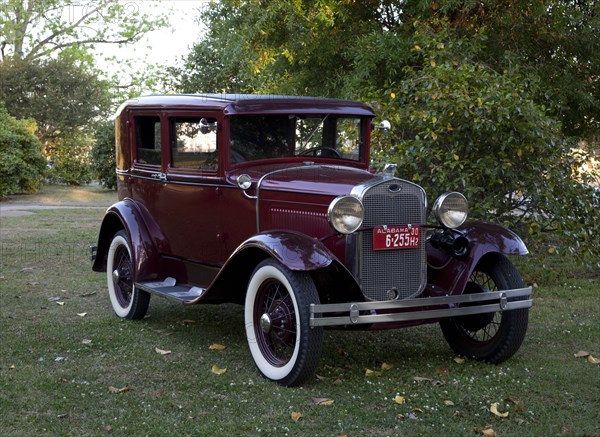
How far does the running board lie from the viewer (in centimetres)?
612

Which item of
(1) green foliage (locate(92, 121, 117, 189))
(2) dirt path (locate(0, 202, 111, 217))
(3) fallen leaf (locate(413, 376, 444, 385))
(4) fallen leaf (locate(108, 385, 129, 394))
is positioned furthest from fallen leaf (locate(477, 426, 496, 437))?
(1) green foliage (locate(92, 121, 117, 189))

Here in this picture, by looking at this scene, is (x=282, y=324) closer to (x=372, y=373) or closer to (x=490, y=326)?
(x=372, y=373)

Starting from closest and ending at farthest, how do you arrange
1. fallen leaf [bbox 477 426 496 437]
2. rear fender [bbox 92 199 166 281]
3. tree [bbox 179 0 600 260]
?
fallen leaf [bbox 477 426 496 437] → rear fender [bbox 92 199 166 281] → tree [bbox 179 0 600 260]

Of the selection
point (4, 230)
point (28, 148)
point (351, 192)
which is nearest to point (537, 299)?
point (351, 192)

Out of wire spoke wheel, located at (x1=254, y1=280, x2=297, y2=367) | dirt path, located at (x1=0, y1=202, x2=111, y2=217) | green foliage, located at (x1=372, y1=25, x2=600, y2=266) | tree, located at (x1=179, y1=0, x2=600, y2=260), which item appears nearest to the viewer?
wire spoke wheel, located at (x1=254, y1=280, x2=297, y2=367)

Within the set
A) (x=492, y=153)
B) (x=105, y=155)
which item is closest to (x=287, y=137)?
(x=492, y=153)

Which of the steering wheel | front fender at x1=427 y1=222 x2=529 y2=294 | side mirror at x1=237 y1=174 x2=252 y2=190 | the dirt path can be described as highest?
the steering wheel

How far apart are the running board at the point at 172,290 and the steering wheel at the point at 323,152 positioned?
132cm

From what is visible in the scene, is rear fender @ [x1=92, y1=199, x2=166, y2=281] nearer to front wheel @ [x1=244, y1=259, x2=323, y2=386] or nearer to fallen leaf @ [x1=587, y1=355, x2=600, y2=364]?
front wheel @ [x1=244, y1=259, x2=323, y2=386]

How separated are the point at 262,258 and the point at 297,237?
1.71ft

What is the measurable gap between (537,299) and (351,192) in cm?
343

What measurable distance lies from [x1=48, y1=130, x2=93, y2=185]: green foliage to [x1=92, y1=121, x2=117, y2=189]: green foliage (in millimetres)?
2460

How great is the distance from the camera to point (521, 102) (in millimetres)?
8172

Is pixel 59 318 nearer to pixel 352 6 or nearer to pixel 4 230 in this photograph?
pixel 352 6
